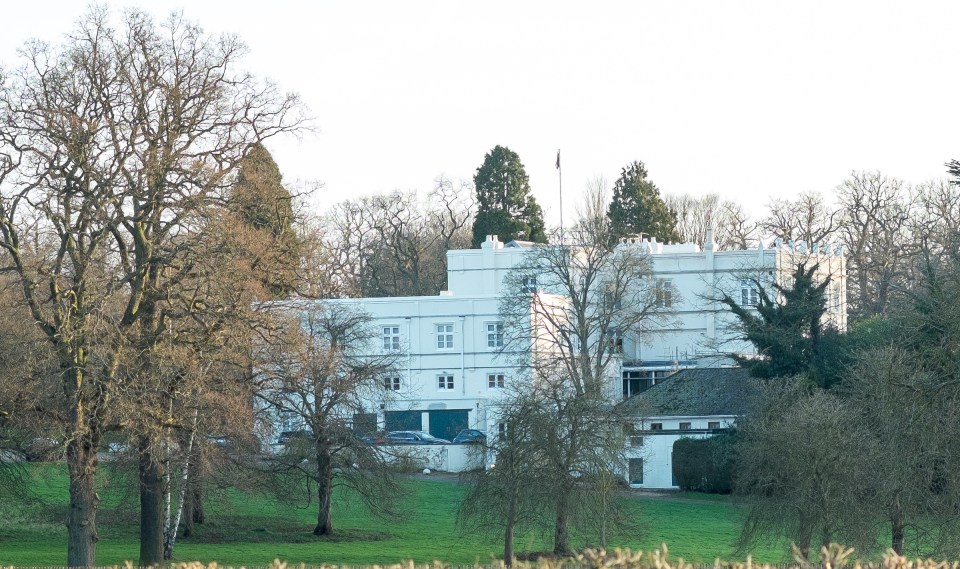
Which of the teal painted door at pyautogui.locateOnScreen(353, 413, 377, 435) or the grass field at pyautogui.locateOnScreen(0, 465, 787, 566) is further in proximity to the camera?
the teal painted door at pyautogui.locateOnScreen(353, 413, 377, 435)

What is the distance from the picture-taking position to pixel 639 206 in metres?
96.6

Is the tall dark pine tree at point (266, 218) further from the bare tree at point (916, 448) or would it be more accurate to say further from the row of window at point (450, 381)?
the row of window at point (450, 381)

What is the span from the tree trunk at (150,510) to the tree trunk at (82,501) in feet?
4.28

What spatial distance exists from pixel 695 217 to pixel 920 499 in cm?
7839

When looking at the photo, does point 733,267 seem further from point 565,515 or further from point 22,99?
point 22,99

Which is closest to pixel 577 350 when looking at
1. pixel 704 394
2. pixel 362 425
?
pixel 704 394

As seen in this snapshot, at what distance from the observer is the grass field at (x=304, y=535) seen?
39688 mm

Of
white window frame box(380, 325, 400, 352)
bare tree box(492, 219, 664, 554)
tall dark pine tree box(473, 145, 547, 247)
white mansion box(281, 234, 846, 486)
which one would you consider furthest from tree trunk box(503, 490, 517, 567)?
tall dark pine tree box(473, 145, 547, 247)

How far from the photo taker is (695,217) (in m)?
105

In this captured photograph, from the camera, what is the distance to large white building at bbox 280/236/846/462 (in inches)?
2783

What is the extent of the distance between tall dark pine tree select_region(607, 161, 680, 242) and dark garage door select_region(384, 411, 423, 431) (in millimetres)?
30641

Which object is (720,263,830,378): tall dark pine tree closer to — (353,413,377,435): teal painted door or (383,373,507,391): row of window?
(383,373,507,391): row of window

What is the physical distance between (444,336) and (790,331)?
73.3 ft

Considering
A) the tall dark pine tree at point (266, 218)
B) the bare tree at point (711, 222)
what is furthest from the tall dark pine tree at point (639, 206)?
the tall dark pine tree at point (266, 218)
